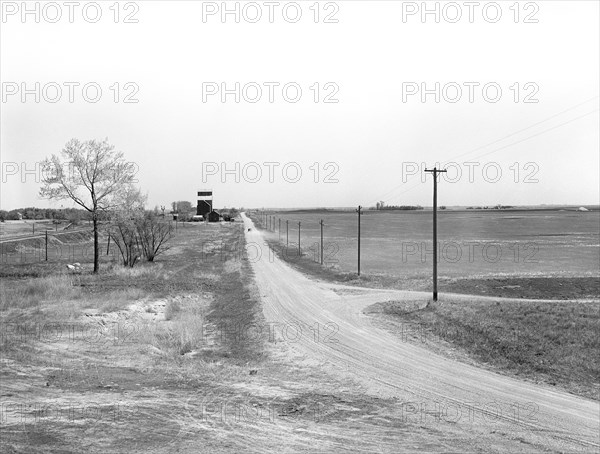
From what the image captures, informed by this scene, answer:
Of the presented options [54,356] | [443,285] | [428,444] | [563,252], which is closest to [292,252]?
[443,285]

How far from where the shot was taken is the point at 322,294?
109ft

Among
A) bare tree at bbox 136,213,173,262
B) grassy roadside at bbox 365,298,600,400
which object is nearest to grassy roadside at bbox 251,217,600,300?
grassy roadside at bbox 365,298,600,400

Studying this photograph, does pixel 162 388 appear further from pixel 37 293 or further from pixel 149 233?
pixel 149 233

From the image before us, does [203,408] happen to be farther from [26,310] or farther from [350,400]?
[26,310]

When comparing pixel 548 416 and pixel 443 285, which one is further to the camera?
pixel 443 285

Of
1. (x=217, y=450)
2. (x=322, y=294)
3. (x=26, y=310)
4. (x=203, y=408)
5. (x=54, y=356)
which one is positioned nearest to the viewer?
(x=217, y=450)

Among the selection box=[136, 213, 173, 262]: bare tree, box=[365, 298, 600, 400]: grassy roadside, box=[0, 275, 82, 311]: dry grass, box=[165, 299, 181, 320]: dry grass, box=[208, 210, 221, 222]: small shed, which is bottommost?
box=[365, 298, 600, 400]: grassy roadside

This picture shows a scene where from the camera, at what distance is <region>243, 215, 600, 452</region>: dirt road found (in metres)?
11.5

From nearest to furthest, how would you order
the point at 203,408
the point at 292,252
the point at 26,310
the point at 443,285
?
the point at 203,408, the point at 26,310, the point at 443,285, the point at 292,252

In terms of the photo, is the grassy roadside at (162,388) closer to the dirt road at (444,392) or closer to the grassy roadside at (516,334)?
the dirt road at (444,392)

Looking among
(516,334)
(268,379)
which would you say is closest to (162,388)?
(268,379)

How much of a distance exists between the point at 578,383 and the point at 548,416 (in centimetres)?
494

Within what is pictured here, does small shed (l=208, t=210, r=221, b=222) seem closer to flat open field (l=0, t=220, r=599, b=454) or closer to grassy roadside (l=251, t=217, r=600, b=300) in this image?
grassy roadside (l=251, t=217, r=600, b=300)

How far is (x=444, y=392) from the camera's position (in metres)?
14.6
